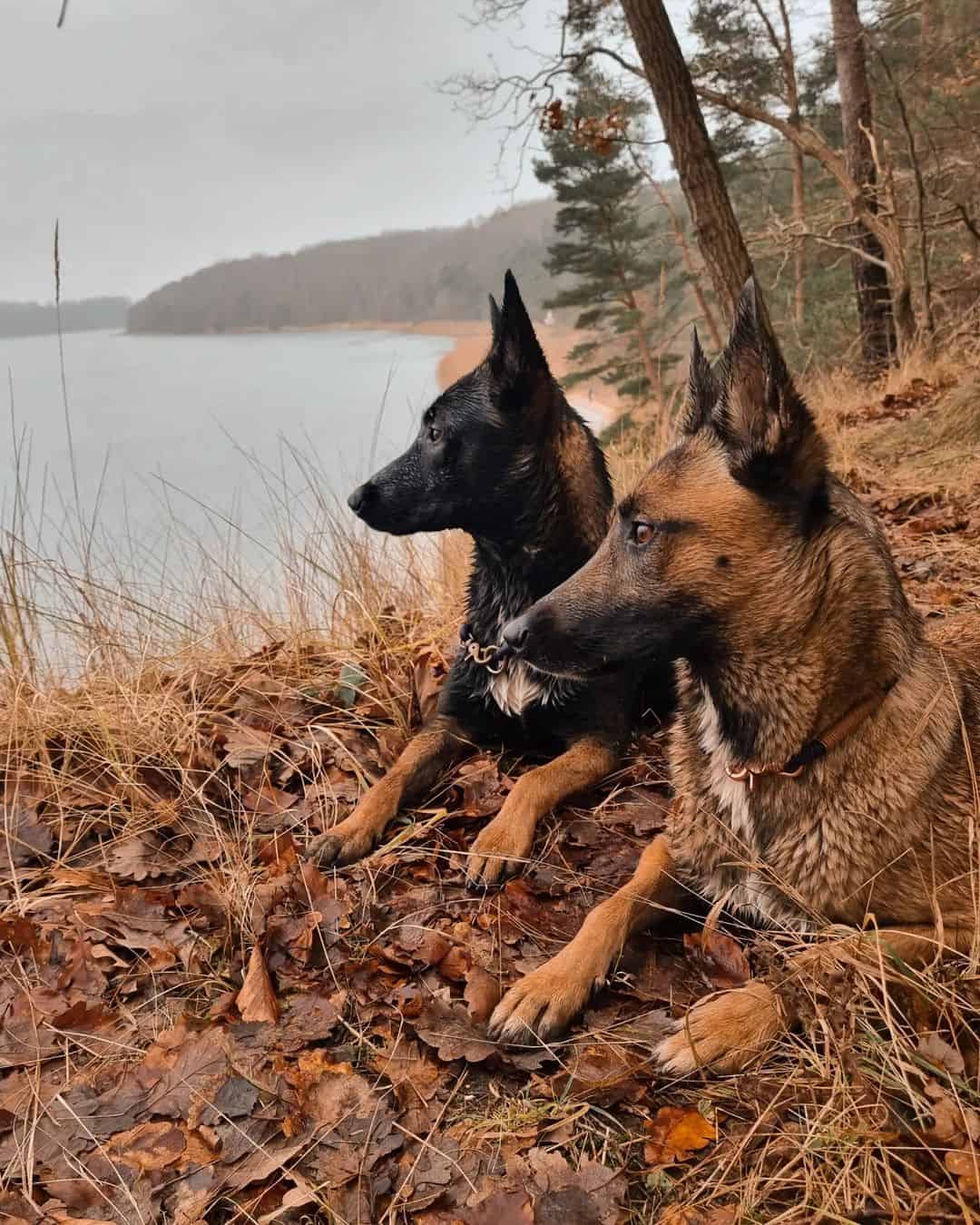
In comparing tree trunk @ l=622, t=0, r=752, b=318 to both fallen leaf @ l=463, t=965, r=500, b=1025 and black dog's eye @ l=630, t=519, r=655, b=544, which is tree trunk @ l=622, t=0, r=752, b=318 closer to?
black dog's eye @ l=630, t=519, r=655, b=544

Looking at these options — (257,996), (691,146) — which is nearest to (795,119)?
(691,146)

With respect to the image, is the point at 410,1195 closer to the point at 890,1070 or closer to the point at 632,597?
the point at 890,1070

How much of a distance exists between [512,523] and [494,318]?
741 millimetres

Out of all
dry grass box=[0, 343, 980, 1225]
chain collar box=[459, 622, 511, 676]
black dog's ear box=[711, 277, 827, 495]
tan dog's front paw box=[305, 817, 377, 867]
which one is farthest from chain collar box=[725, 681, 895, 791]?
tan dog's front paw box=[305, 817, 377, 867]

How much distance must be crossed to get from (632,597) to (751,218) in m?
20.8

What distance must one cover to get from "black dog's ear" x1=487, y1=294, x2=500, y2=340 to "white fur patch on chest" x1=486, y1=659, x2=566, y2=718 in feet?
3.89

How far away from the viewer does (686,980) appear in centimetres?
217

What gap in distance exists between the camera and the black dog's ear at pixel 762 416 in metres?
1.77

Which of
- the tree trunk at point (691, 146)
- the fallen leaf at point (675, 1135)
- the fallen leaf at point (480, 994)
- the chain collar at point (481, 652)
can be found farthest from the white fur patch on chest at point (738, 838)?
the tree trunk at point (691, 146)

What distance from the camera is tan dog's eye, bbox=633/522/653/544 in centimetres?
203

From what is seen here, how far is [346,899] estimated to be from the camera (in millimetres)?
2510

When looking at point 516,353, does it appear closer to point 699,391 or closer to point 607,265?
point 699,391

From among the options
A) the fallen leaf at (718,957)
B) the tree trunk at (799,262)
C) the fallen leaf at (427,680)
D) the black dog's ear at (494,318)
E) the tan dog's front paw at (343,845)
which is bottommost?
the fallen leaf at (718,957)

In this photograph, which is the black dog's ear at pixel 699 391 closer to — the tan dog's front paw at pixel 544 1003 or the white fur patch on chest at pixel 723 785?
the white fur patch on chest at pixel 723 785
